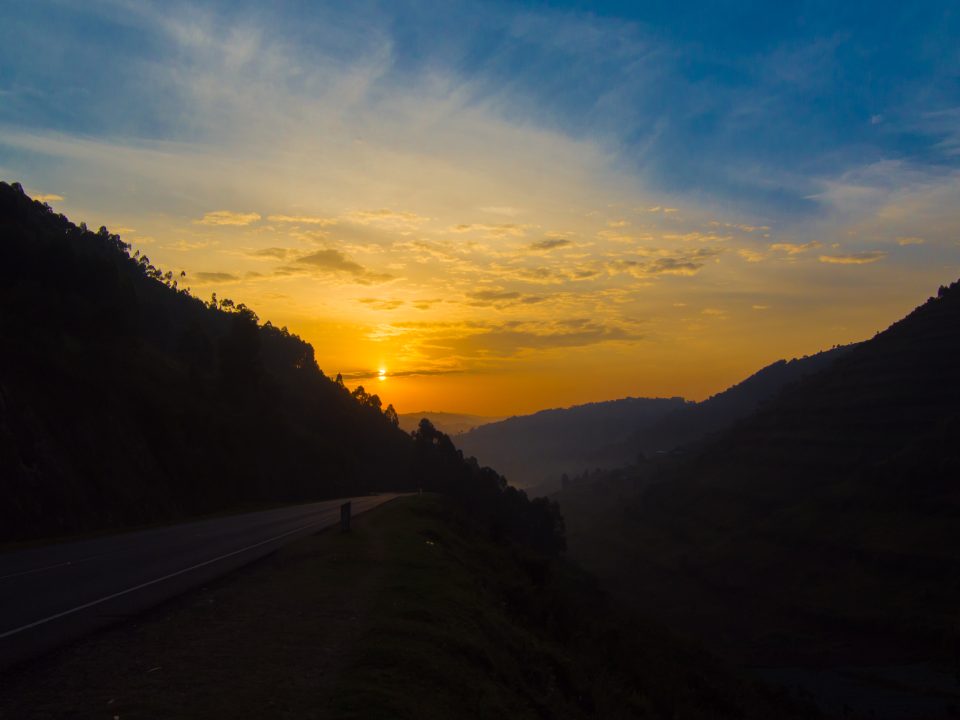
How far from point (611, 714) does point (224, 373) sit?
255 feet

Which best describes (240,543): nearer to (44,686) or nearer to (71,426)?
(44,686)

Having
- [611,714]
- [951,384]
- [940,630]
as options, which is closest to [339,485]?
[940,630]

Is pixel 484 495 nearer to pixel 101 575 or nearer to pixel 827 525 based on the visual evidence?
pixel 827 525

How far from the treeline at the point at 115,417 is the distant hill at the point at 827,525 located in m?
29.0

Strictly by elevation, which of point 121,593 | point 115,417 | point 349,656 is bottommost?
point 349,656

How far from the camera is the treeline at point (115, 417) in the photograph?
3850cm

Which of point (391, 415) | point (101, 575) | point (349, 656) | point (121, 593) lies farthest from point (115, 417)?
point (391, 415)

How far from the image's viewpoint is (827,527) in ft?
310

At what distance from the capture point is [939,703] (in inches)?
1984

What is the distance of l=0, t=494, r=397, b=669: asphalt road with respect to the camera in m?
11.5

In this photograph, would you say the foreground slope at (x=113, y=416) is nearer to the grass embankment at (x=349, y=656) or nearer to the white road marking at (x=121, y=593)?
the white road marking at (x=121, y=593)

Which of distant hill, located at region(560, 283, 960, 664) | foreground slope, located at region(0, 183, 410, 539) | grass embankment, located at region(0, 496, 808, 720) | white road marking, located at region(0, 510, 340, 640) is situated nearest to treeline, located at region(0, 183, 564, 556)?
foreground slope, located at region(0, 183, 410, 539)

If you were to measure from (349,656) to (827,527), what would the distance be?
98.6 meters

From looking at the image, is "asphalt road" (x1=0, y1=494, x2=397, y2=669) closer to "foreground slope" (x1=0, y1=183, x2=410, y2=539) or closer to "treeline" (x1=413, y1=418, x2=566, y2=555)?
"foreground slope" (x1=0, y1=183, x2=410, y2=539)
